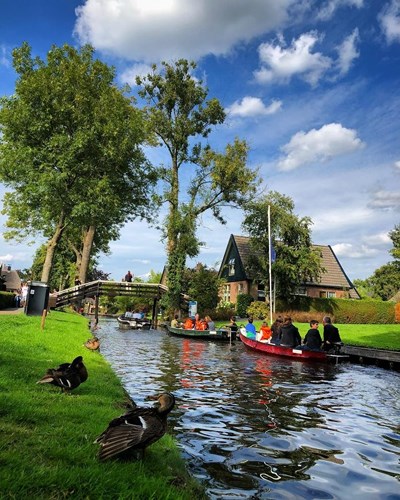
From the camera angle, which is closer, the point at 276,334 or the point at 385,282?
the point at 276,334

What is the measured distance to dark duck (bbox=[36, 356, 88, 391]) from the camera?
7.09 meters

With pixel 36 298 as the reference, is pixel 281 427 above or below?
below

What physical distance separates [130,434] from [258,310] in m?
36.6

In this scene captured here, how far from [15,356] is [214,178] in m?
32.8

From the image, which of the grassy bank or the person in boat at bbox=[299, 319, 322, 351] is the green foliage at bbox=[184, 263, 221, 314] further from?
the grassy bank

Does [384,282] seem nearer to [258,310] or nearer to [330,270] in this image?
[330,270]

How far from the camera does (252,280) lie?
4719 cm

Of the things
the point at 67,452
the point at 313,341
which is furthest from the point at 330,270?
the point at 67,452

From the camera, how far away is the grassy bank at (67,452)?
3.54m

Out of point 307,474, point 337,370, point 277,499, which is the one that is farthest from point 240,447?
point 337,370

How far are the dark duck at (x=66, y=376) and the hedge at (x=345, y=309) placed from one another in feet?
121

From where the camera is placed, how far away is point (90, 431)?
17.0 ft

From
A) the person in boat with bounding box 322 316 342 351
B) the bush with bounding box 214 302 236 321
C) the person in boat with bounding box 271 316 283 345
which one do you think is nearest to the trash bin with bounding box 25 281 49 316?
the person in boat with bounding box 271 316 283 345

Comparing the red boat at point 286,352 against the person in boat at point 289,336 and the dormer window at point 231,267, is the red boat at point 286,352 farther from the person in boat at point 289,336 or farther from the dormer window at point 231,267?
the dormer window at point 231,267
